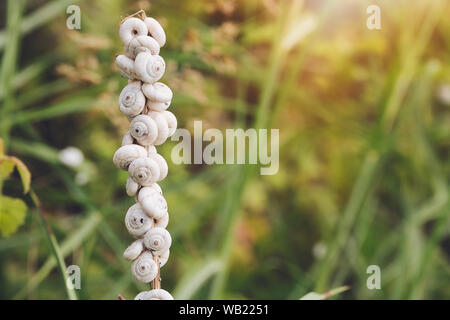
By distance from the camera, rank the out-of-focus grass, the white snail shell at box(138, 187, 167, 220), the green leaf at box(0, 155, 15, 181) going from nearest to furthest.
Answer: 1. the white snail shell at box(138, 187, 167, 220)
2. the green leaf at box(0, 155, 15, 181)
3. the out-of-focus grass

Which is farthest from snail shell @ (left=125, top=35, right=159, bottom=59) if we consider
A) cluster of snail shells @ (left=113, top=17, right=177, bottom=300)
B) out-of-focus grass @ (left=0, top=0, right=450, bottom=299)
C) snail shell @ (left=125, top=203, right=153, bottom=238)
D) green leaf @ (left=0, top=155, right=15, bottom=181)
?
out-of-focus grass @ (left=0, top=0, right=450, bottom=299)

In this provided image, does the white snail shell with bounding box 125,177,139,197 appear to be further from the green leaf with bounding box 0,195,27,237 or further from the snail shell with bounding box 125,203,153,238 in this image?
the green leaf with bounding box 0,195,27,237

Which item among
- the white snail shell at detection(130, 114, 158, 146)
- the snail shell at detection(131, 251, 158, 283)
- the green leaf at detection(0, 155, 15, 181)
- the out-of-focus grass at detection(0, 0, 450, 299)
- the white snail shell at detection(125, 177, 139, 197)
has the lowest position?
the snail shell at detection(131, 251, 158, 283)

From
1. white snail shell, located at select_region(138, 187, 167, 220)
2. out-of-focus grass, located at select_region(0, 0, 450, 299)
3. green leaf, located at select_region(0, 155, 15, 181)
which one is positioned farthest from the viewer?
out-of-focus grass, located at select_region(0, 0, 450, 299)

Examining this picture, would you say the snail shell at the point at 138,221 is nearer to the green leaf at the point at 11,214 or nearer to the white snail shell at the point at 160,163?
the white snail shell at the point at 160,163

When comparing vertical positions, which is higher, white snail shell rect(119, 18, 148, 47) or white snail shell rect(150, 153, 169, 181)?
white snail shell rect(119, 18, 148, 47)

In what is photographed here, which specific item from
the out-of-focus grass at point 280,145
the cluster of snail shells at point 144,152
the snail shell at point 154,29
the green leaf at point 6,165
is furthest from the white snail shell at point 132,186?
the out-of-focus grass at point 280,145
